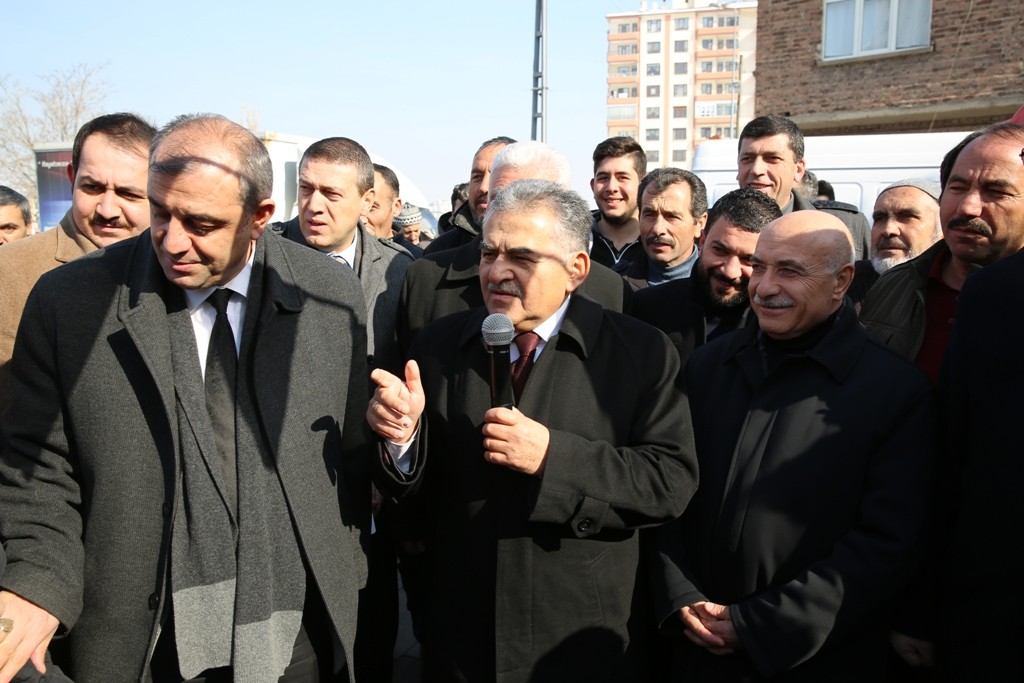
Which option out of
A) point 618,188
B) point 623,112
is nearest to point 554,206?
point 618,188

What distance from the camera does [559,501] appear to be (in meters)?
2.22

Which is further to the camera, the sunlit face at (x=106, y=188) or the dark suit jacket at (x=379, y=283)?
the dark suit jacket at (x=379, y=283)

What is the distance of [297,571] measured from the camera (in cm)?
229

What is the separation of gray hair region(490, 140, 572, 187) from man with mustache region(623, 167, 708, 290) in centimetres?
71

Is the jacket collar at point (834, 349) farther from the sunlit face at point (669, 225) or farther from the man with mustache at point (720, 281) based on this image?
the sunlit face at point (669, 225)

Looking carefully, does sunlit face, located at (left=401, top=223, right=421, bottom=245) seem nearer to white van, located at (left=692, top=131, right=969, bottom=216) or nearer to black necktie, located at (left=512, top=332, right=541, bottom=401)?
white van, located at (left=692, top=131, right=969, bottom=216)

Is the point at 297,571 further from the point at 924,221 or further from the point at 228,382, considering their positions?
the point at 924,221

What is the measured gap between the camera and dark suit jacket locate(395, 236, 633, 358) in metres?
3.19

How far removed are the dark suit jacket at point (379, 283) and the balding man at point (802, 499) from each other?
4.54 feet

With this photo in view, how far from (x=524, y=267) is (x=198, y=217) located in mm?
922

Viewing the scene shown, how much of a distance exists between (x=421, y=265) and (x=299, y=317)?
962mm

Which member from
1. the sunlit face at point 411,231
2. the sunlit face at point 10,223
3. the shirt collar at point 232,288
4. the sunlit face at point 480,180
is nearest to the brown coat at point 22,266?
the shirt collar at point 232,288

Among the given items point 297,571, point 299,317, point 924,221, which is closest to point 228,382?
point 299,317

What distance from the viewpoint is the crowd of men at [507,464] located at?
214 cm
